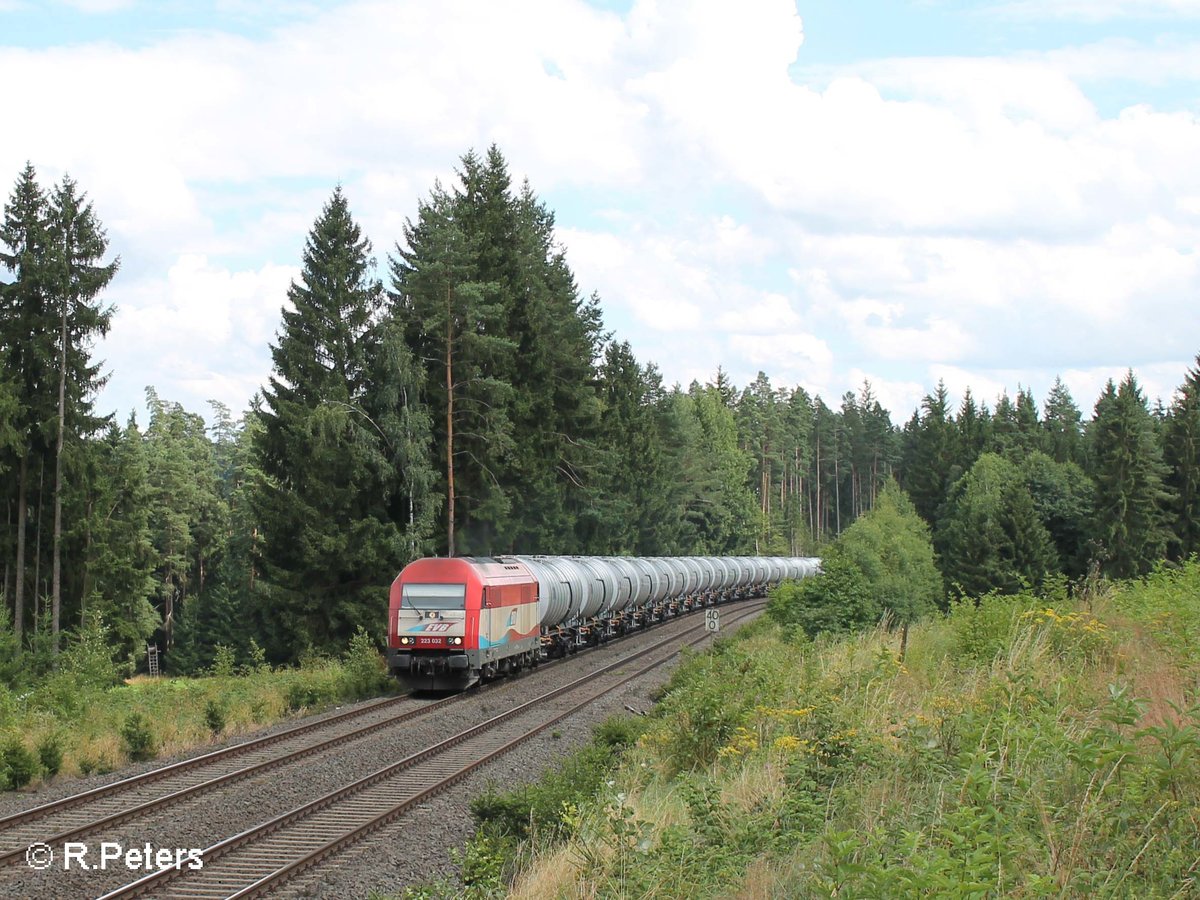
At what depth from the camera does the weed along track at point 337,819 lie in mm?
10477

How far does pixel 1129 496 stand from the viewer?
6675 cm

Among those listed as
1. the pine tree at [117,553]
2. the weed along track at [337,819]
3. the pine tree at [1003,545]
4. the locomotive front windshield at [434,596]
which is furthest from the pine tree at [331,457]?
the pine tree at [1003,545]

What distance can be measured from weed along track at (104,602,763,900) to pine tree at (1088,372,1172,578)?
5376 centimetres

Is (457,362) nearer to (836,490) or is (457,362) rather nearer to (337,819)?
(337,819)

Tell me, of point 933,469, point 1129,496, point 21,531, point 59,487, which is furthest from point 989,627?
point 933,469

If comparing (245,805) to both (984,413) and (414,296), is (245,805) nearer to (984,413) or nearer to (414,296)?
(414,296)

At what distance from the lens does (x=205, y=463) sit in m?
87.0

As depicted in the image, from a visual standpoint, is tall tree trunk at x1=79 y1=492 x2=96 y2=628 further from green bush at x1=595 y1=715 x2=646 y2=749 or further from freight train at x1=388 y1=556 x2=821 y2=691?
green bush at x1=595 y1=715 x2=646 y2=749

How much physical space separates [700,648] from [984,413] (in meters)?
97.9

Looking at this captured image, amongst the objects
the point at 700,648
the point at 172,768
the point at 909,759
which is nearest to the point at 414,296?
the point at 700,648

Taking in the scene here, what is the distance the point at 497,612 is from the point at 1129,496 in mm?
53251

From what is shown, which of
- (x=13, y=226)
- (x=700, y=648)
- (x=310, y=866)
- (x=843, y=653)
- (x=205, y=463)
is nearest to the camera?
(x=310, y=866)

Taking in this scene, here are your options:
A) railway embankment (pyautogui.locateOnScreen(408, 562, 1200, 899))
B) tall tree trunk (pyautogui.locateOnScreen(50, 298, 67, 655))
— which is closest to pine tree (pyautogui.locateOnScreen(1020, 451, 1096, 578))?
tall tree trunk (pyautogui.locateOnScreen(50, 298, 67, 655))

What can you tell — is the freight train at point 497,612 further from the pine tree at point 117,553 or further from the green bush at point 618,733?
the pine tree at point 117,553
